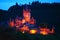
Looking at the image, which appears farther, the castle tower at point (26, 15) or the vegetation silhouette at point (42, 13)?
the castle tower at point (26, 15)

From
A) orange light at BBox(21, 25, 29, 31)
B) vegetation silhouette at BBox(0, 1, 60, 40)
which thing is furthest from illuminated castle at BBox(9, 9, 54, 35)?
vegetation silhouette at BBox(0, 1, 60, 40)

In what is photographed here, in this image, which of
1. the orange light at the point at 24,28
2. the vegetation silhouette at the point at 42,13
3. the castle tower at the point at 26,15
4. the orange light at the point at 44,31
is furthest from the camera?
the castle tower at the point at 26,15

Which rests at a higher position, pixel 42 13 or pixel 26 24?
pixel 42 13

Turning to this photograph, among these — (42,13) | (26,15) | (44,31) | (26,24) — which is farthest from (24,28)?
(42,13)

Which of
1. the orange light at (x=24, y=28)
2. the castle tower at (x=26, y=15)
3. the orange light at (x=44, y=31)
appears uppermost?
the castle tower at (x=26, y=15)

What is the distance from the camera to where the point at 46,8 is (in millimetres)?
6969

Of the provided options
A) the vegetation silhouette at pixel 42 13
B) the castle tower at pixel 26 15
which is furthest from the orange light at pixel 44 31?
the castle tower at pixel 26 15

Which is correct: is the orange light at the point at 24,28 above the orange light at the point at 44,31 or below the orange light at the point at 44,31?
above

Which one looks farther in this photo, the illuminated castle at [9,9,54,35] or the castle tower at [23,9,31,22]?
the castle tower at [23,9,31,22]

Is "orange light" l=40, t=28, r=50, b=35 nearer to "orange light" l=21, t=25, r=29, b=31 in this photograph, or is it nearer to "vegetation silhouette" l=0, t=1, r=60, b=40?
"vegetation silhouette" l=0, t=1, r=60, b=40

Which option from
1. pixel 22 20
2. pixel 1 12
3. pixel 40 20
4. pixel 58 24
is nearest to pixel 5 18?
pixel 1 12

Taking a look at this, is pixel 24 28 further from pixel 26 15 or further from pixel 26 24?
pixel 26 15

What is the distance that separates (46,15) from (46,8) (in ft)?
1.16

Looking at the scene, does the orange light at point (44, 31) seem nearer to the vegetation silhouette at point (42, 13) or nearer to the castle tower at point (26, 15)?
the vegetation silhouette at point (42, 13)
